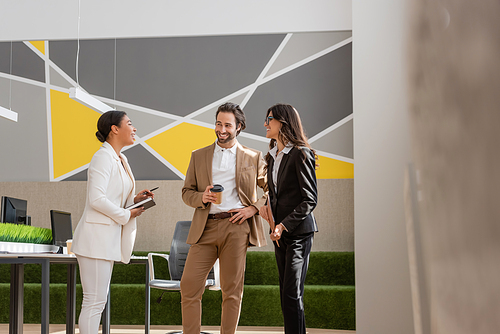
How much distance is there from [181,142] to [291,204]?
3.70m

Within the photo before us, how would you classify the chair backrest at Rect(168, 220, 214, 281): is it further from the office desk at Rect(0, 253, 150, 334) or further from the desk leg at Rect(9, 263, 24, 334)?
the desk leg at Rect(9, 263, 24, 334)

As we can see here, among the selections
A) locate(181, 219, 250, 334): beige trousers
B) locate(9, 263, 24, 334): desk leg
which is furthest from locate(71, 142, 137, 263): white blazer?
locate(9, 263, 24, 334): desk leg

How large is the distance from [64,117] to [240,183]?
415 centimetres

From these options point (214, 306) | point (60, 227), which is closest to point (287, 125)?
point (60, 227)

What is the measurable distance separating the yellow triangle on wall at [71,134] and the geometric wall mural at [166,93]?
0.01m

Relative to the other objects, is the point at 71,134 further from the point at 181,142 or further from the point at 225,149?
the point at 225,149

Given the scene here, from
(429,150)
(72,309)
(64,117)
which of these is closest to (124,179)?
(72,309)

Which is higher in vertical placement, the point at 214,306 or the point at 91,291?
the point at 91,291

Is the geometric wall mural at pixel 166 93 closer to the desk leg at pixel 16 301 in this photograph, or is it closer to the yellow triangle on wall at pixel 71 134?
the yellow triangle on wall at pixel 71 134

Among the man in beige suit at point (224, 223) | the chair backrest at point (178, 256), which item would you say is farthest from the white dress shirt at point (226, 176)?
the chair backrest at point (178, 256)

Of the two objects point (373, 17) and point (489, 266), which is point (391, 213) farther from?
point (489, 266)

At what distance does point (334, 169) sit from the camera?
5551 mm

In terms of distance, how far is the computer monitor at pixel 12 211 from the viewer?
3285 millimetres

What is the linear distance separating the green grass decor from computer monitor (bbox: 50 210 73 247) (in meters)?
0.04
